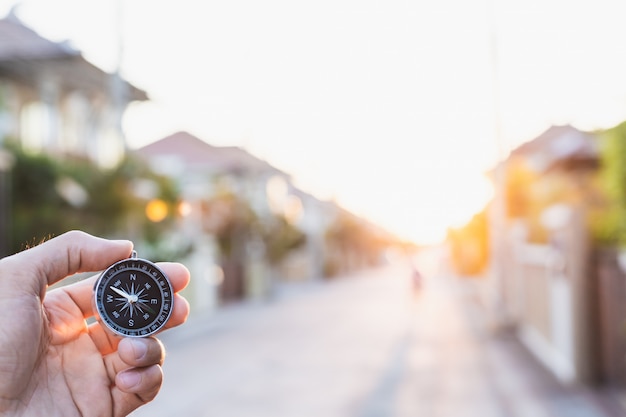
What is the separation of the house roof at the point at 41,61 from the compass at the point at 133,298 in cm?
1419

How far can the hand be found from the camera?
2016 millimetres

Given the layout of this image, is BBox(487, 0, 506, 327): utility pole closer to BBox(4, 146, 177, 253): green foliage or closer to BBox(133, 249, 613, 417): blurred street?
BBox(133, 249, 613, 417): blurred street

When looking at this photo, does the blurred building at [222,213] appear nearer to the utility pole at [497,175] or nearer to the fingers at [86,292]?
the utility pole at [497,175]

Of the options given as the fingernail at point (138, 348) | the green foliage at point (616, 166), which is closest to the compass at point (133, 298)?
the fingernail at point (138, 348)

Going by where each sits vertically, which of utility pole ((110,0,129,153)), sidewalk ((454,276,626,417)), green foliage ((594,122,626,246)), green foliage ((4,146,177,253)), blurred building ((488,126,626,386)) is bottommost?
sidewalk ((454,276,626,417))

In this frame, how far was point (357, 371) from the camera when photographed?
11.5 m

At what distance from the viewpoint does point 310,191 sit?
60281 mm

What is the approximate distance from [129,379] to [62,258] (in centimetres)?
35

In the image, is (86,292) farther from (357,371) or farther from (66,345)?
(357,371)

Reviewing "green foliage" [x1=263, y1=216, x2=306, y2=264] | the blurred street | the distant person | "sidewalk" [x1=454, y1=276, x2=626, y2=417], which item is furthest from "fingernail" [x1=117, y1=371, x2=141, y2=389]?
"green foliage" [x1=263, y1=216, x2=306, y2=264]

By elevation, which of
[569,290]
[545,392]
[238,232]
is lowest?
[545,392]

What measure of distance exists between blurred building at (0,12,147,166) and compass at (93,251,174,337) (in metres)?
14.6

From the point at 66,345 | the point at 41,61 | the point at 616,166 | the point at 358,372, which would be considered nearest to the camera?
the point at 66,345

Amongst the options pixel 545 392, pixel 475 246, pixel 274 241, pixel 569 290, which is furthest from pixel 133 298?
pixel 475 246
